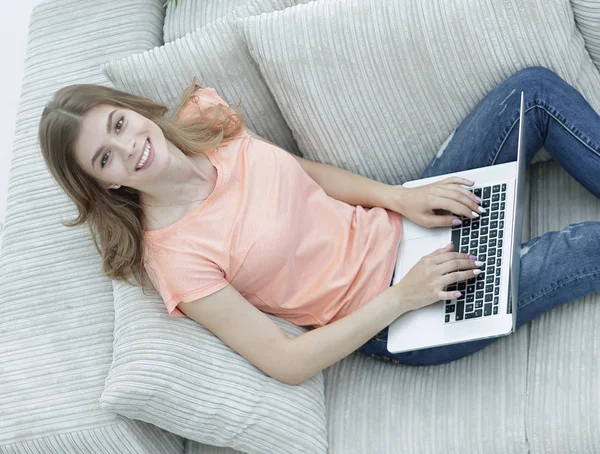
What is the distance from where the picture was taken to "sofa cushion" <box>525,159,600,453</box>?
1415 mm

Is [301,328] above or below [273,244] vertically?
below

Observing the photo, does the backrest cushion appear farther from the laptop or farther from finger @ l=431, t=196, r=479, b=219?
finger @ l=431, t=196, r=479, b=219

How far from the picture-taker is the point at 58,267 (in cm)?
177

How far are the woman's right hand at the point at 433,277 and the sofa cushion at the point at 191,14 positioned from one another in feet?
3.00

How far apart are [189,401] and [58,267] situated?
0.54 m

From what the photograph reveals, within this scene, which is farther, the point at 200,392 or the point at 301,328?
the point at 301,328

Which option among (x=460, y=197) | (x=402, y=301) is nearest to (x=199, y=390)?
(x=402, y=301)

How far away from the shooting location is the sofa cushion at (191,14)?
2.02 metres

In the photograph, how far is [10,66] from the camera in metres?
2.81

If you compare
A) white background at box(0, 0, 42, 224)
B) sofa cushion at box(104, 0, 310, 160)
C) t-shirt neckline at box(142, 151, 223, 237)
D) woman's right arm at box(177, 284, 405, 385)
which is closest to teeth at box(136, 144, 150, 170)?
t-shirt neckline at box(142, 151, 223, 237)

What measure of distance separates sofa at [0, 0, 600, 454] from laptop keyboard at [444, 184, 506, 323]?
0.16 meters

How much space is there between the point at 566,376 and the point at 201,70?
3.29 feet

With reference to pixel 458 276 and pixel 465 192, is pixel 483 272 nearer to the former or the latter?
pixel 458 276

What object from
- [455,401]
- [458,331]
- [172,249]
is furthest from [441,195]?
[172,249]
